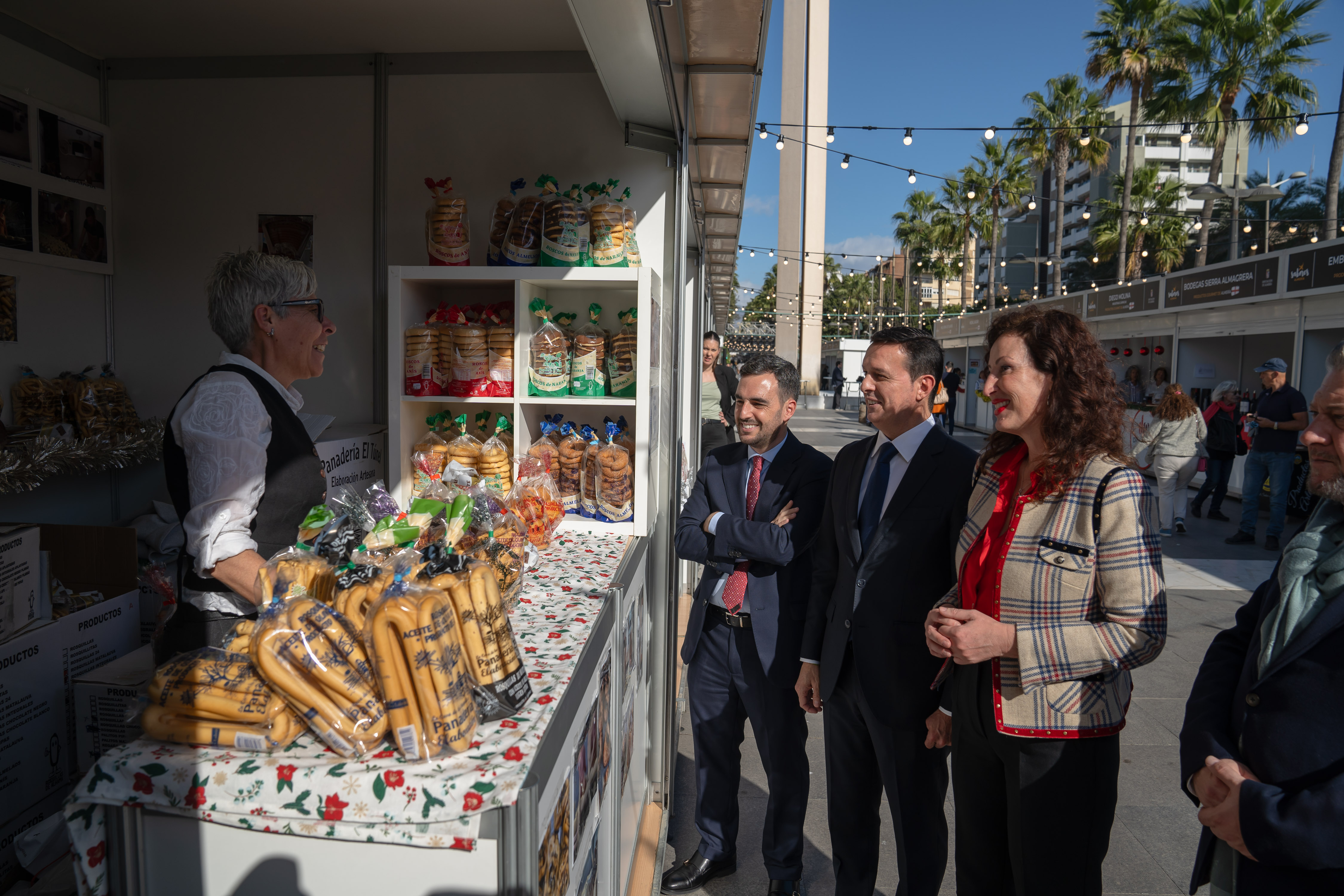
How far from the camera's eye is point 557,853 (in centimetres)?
146

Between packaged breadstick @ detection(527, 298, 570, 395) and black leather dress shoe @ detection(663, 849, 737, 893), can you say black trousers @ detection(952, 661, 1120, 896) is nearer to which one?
black leather dress shoe @ detection(663, 849, 737, 893)

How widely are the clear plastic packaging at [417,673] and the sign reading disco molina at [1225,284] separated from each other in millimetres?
14454

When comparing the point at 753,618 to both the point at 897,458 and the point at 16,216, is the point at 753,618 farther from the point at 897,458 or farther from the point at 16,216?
the point at 16,216

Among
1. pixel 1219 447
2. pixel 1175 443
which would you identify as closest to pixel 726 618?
pixel 1175 443

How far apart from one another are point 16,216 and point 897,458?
11.5 ft

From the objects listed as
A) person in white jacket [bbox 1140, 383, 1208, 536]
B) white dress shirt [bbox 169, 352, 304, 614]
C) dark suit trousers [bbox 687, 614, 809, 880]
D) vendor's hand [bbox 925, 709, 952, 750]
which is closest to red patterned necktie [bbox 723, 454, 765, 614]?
dark suit trousers [bbox 687, 614, 809, 880]

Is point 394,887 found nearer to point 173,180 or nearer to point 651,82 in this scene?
point 651,82

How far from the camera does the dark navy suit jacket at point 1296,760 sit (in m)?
1.36

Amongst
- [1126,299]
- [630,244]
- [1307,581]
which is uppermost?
[1126,299]

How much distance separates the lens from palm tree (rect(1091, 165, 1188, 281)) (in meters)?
31.6

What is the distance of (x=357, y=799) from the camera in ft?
3.92

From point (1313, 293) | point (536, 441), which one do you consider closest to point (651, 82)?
point (536, 441)

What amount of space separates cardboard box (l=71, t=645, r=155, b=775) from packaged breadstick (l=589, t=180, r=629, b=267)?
204 centimetres

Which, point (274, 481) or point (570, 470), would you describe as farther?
point (570, 470)
